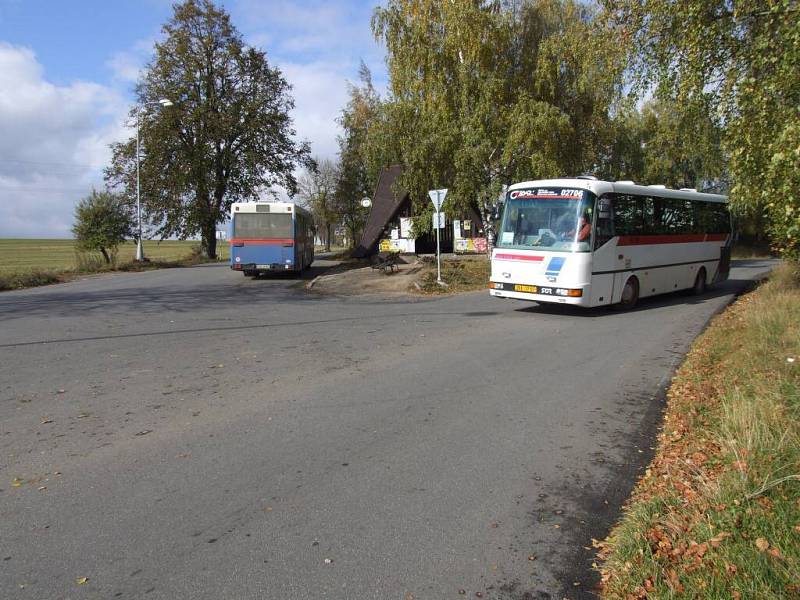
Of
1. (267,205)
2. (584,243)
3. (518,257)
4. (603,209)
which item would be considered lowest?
(518,257)

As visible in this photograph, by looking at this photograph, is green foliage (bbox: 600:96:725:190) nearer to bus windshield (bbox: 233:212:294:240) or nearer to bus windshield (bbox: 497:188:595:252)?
bus windshield (bbox: 497:188:595:252)

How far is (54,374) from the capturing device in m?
7.89

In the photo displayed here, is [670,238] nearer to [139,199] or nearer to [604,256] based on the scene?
[604,256]

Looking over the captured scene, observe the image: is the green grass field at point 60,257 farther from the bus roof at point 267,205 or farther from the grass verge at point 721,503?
the grass verge at point 721,503

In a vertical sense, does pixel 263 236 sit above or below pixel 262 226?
below

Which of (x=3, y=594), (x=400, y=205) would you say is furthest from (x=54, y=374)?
(x=400, y=205)

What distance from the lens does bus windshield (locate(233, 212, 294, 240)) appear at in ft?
78.2

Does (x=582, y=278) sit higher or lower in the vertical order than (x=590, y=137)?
lower

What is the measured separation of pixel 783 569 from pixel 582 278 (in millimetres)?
10291

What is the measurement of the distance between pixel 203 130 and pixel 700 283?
34869 millimetres

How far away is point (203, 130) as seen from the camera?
42344mm

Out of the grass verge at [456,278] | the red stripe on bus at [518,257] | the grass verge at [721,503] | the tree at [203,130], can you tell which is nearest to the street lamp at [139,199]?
the tree at [203,130]

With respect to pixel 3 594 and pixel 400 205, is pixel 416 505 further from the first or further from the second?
pixel 400 205

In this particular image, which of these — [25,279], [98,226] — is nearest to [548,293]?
[25,279]
